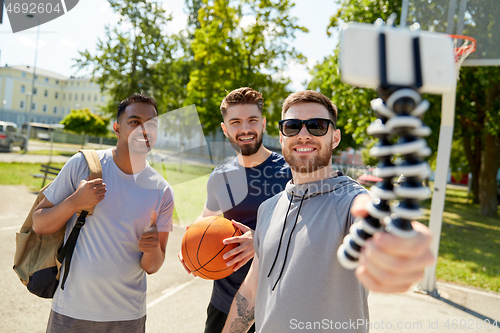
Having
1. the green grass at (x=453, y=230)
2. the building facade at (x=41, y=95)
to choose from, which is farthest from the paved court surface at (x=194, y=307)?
the building facade at (x=41, y=95)

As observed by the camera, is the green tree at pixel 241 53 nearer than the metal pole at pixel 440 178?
No

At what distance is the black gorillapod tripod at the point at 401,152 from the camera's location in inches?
23.9

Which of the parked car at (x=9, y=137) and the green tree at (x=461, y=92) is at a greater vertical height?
the green tree at (x=461, y=92)

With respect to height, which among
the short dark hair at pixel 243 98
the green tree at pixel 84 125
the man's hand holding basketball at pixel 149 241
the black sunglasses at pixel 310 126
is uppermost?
the green tree at pixel 84 125

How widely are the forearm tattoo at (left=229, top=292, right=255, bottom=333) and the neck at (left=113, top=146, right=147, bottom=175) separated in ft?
3.85

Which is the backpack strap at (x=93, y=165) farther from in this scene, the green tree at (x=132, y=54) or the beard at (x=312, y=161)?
the green tree at (x=132, y=54)

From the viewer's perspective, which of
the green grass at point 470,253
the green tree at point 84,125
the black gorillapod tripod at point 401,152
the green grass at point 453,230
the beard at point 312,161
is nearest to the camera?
the black gorillapod tripod at point 401,152

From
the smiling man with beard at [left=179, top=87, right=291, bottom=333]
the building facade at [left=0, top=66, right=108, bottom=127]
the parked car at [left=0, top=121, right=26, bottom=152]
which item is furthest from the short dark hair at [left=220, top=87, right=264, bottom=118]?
the building facade at [left=0, top=66, right=108, bottom=127]

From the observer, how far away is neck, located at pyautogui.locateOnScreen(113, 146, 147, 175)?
8.06 ft

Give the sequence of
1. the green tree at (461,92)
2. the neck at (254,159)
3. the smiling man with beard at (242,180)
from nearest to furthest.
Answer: the smiling man with beard at (242,180), the neck at (254,159), the green tree at (461,92)

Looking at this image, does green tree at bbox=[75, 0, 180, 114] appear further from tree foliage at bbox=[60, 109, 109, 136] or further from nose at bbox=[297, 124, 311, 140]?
nose at bbox=[297, 124, 311, 140]

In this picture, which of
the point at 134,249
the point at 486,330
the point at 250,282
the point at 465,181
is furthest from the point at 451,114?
the point at 465,181

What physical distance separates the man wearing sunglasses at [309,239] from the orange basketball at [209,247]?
1.75 feet

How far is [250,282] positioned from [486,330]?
4.22 m
